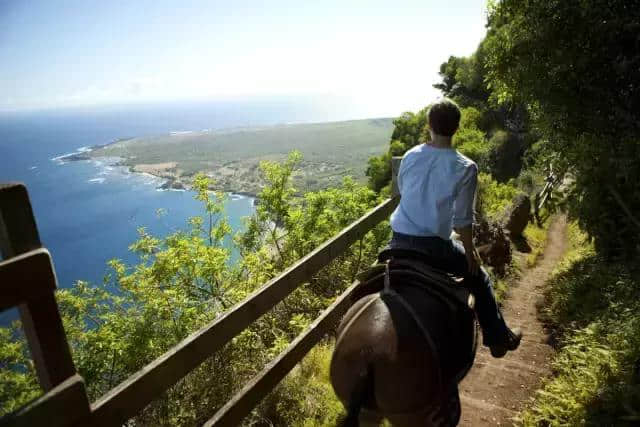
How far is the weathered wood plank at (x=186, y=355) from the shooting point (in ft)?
5.67

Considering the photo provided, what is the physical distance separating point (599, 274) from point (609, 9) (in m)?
4.21

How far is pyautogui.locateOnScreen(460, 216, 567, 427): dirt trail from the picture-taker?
4.30 metres

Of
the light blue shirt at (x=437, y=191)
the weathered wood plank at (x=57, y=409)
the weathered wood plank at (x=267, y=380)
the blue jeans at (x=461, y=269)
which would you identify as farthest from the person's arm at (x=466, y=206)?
the weathered wood plank at (x=57, y=409)

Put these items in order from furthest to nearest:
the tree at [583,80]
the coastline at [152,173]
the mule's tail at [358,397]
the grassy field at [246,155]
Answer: the grassy field at [246,155]
the coastline at [152,173]
the tree at [583,80]
the mule's tail at [358,397]

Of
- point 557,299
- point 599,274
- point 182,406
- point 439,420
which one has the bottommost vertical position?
point 182,406

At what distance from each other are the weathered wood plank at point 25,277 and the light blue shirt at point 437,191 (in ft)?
8.05

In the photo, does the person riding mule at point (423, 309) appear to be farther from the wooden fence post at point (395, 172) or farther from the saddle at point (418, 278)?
the wooden fence post at point (395, 172)

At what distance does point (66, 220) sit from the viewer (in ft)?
249

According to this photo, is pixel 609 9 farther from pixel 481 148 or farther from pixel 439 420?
pixel 481 148

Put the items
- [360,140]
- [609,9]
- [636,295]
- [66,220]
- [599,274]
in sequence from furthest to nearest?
→ [360,140], [66,220], [599,274], [636,295], [609,9]

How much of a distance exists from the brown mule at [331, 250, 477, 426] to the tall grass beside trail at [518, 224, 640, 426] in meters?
2.10

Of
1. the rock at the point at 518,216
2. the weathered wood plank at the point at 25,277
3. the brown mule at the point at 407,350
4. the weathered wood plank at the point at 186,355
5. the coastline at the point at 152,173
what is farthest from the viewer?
the coastline at the point at 152,173

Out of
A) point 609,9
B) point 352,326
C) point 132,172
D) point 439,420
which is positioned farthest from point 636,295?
point 132,172

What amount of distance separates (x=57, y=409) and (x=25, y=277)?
1.75 ft
